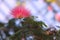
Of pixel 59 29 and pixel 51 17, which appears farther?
pixel 51 17

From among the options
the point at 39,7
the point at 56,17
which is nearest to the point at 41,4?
the point at 39,7

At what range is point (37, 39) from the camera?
74cm

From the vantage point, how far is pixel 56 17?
3.42ft

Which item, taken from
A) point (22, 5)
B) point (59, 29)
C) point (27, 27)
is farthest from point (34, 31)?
point (22, 5)

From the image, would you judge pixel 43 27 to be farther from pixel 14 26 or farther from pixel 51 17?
pixel 51 17

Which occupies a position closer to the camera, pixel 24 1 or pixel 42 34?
pixel 42 34

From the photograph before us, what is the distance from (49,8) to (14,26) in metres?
0.35

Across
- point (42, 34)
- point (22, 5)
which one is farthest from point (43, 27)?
point (22, 5)

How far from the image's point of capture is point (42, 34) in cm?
73

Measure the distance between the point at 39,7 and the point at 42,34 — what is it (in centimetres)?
34

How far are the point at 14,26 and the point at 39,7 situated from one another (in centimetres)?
32

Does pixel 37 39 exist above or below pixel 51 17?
below

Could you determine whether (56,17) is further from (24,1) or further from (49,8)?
(24,1)

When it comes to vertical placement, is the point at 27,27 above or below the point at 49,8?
below
